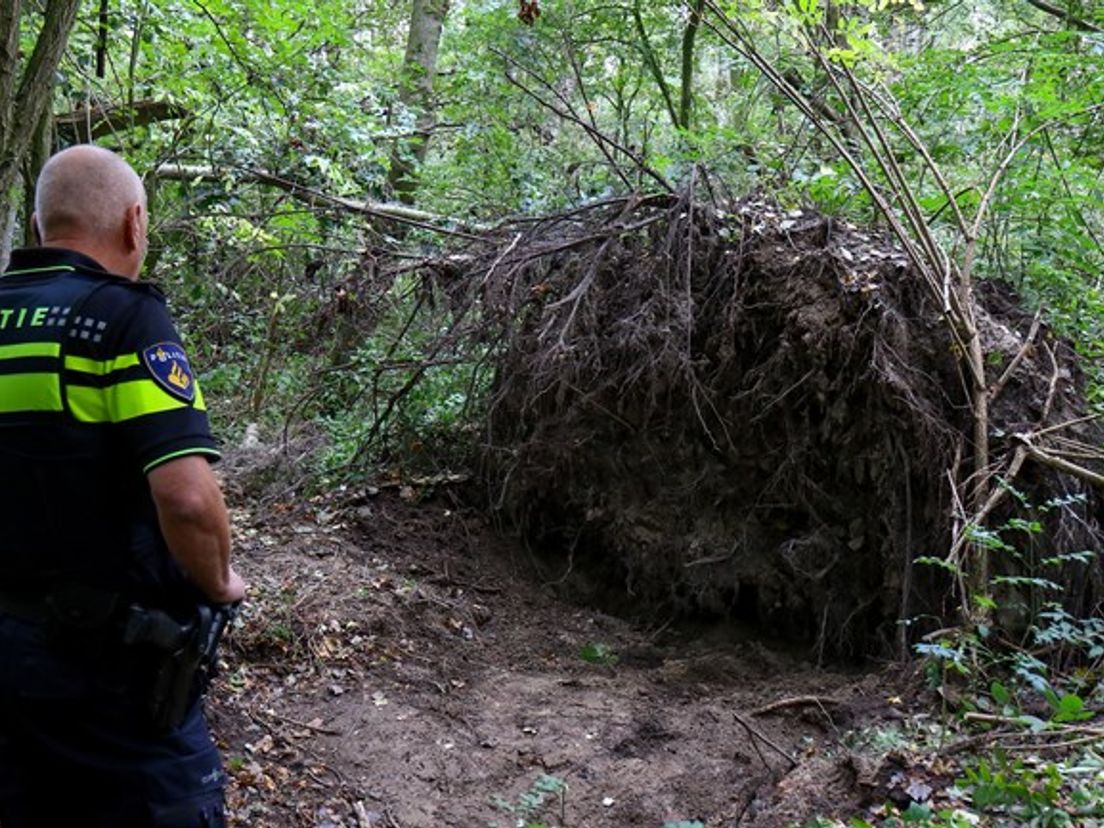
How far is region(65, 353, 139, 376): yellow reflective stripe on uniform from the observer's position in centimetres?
215

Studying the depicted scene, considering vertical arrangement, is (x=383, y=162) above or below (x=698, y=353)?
above

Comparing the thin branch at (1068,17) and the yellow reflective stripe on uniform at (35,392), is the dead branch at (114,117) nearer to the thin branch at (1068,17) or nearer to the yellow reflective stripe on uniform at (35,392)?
the yellow reflective stripe on uniform at (35,392)

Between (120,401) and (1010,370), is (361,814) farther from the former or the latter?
(1010,370)

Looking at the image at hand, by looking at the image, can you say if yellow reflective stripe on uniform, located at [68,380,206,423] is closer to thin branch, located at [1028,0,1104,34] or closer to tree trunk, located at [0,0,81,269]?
tree trunk, located at [0,0,81,269]

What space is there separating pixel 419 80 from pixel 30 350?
10.2 meters

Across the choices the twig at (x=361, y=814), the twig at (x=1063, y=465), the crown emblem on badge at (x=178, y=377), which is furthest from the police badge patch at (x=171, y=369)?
the twig at (x=1063, y=465)

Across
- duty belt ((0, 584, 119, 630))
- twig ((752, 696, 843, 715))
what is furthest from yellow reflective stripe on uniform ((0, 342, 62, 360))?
twig ((752, 696, 843, 715))

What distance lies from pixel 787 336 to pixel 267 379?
627 cm

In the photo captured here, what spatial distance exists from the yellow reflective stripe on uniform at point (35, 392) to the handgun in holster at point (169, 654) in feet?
1.70

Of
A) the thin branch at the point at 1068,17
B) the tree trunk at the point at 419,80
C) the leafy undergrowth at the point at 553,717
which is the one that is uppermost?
the thin branch at the point at 1068,17

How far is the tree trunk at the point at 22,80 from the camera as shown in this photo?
11.9 feet

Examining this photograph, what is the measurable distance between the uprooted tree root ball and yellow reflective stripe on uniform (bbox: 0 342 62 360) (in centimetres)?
408

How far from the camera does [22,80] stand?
3859 mm

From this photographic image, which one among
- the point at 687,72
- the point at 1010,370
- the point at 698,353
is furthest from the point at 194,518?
the point at 687,72
